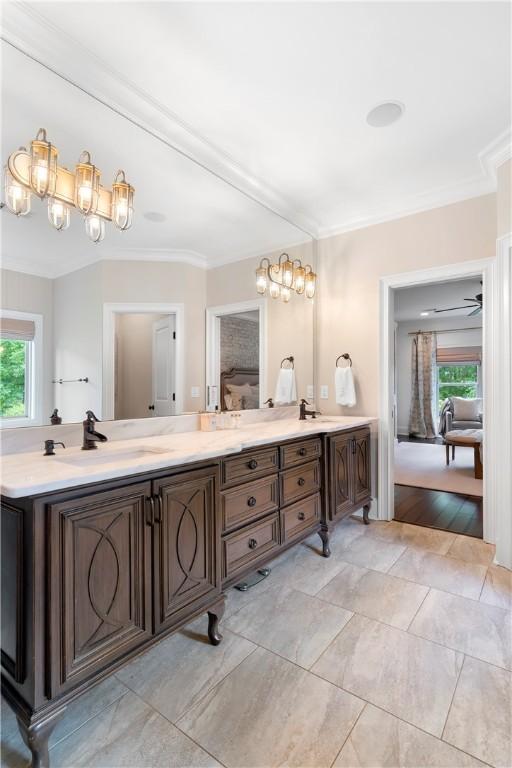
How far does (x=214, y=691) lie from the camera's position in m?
1.46

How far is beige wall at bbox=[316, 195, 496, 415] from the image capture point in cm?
286

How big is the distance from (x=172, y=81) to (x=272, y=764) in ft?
9.51

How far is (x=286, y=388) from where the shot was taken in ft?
10.8

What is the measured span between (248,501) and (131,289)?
4.40 feet

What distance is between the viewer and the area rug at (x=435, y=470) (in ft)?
14.1

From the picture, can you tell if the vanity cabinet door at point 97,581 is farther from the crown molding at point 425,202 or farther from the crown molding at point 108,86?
the crown molding at point 425,202

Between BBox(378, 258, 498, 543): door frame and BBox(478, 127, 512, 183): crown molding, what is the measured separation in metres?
0.62

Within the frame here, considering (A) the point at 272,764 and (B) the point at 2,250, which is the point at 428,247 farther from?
(A) the point at 272,764

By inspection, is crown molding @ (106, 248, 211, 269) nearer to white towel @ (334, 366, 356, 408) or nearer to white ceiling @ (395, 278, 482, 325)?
white towel @ (334, 366, 356, 408)

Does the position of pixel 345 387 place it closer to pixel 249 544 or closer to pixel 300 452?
pixel 300 452

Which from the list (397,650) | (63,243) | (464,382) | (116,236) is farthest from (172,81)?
(464,382)

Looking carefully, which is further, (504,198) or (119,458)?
(504,198)

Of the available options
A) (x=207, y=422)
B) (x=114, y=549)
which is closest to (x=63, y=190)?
(x=207, y=422)

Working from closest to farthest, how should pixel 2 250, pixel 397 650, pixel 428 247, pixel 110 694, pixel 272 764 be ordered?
pixel 272 764 < pixel 110 694 < pixel 2 250 < pixel 397 650 < pixel 428 247
